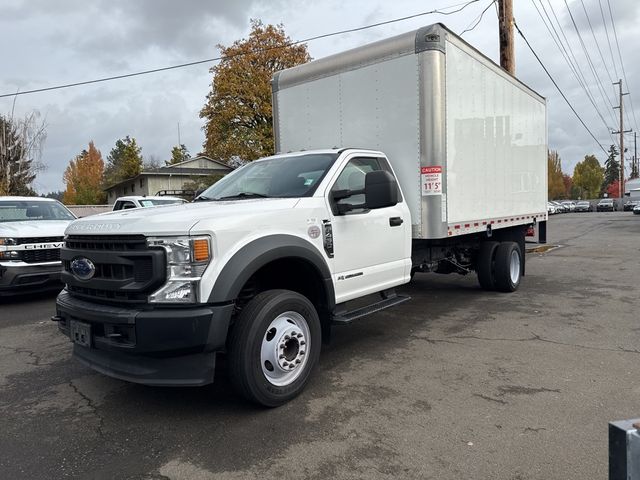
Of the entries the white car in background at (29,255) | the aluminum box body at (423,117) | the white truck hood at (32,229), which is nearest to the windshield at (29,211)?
the white car in background at (29,255)

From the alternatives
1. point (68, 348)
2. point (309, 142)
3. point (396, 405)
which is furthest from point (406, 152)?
point (68, 348)

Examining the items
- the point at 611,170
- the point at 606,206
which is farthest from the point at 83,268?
the point at 611,170

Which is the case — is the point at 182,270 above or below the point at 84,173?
below

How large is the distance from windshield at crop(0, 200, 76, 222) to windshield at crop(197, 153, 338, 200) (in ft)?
17.7

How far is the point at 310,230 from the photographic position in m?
4.24

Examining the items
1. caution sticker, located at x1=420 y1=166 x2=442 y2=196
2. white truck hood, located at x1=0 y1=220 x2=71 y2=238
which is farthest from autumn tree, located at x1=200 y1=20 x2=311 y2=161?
caution sticker, located at x1=420 y1=166 x2=442 y2=196

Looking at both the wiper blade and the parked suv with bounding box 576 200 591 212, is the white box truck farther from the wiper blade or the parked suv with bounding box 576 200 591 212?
the parked suv with bounding box 576 200 591 212

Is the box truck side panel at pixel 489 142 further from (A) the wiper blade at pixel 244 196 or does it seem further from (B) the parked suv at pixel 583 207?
(B) the parked suv at pixel 583 207

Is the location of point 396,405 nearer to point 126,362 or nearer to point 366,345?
point 366,345

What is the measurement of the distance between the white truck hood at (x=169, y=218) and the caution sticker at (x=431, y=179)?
1940 mm

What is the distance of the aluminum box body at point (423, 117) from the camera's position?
5602mm

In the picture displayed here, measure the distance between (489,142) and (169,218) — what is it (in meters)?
5.21

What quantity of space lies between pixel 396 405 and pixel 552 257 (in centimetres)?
1088

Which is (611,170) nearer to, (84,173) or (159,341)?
(84,173)
